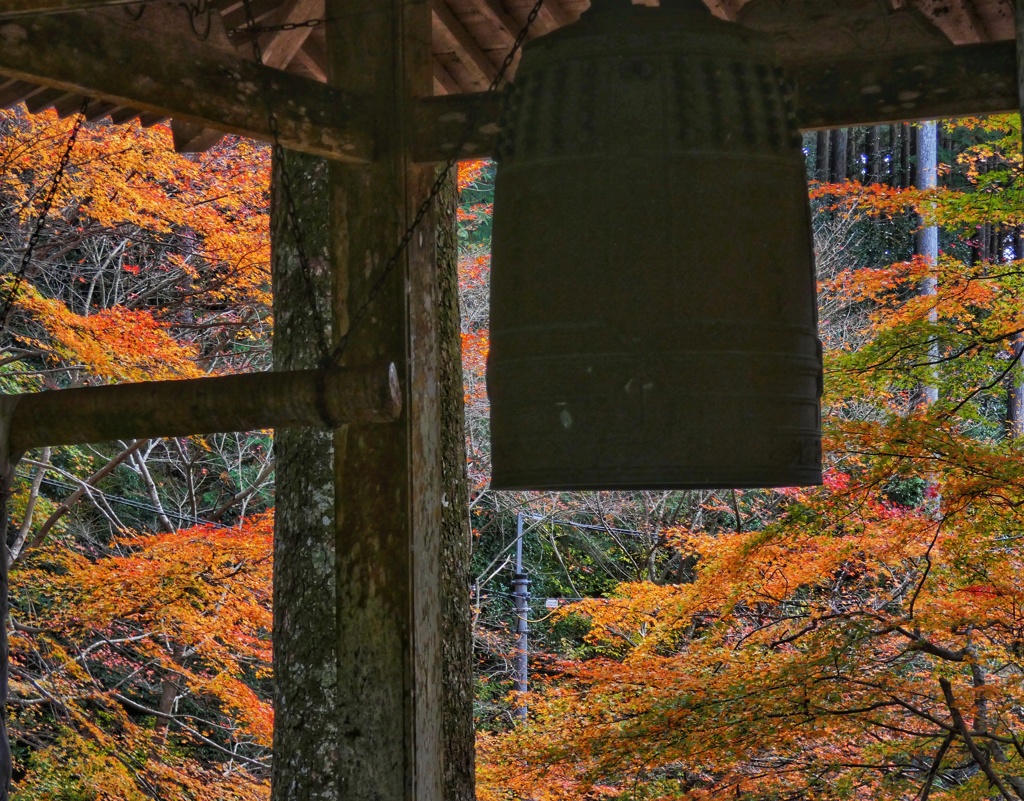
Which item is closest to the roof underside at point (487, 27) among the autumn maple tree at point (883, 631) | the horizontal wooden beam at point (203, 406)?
the horizontal wooden beam at point (203, 406)

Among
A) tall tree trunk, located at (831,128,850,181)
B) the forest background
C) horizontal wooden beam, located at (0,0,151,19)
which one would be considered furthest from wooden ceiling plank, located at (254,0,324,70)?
tall tree trunk, located at (831,128,850,181)

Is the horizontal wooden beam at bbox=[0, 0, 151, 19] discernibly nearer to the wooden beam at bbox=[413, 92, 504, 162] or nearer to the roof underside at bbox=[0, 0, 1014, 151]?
the roof underside at bbox=[0, 0, 1014, 151]

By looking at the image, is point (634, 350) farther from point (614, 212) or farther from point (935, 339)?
point (935, 339)

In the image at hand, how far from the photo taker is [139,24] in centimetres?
205

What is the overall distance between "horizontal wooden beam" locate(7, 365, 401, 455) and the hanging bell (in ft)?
1.26

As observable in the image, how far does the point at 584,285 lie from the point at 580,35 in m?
0.37

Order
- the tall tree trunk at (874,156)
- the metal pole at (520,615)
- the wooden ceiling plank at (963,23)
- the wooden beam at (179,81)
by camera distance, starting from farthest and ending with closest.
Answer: the tall tree trunk at (874,156)
the metal pole at (520,615)
the wooden ceiling plank at (963,23)
the wooden beam at (179,81)

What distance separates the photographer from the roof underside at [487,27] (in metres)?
2.01

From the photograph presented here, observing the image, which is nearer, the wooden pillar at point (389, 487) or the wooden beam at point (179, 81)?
the wooden beam at point (179, 81)

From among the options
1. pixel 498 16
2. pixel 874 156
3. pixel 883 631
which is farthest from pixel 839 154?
pixel 498 16

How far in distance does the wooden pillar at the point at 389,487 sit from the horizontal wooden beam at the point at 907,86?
0.91 ft

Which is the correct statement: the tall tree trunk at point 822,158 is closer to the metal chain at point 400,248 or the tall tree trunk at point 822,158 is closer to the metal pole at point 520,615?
the metal pole at point 520,615

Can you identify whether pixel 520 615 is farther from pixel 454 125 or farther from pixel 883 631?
pixel 454 125

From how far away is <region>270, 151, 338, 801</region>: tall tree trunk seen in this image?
141 inches
